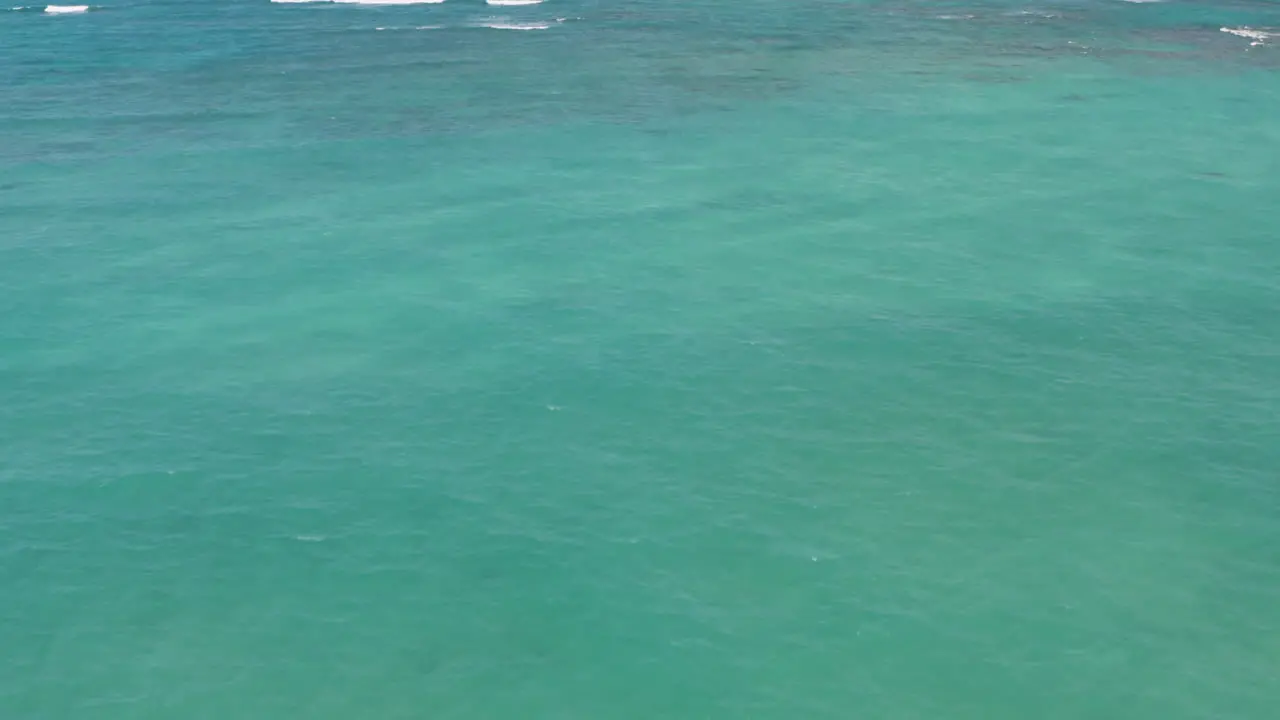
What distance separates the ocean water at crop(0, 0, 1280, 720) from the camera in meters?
96.6

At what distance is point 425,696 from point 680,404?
41.6m

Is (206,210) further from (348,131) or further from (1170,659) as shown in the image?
(1170,659)

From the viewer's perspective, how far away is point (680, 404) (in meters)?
124

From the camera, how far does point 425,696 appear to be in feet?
306

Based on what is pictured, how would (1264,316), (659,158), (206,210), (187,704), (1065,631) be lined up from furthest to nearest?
(659,158) → (206,210) → (1264,316) → (1065,631) → (187,704)

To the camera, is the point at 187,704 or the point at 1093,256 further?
the point at 1093,256

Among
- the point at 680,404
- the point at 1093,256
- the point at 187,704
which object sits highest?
the point at 1093,256

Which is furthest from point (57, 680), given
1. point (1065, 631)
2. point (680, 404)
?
point (1065, 631)

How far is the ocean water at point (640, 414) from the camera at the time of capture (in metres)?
96.6

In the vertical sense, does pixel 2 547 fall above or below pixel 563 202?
below

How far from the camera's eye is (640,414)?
4845 inches

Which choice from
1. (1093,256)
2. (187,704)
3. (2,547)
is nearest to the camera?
(187,704)

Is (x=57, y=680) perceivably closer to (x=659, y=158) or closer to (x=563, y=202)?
(x=563, y=202)

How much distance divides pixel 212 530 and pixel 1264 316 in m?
109
